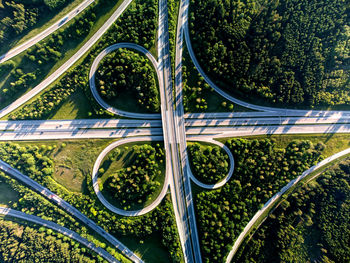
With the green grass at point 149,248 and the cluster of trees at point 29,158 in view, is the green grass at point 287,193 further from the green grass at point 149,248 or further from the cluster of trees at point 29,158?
the cluster of trees at point 29,158

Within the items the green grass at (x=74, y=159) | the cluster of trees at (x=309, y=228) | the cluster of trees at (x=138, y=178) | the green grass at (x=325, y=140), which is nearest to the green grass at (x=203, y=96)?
the green grass at (x=325, y=140)

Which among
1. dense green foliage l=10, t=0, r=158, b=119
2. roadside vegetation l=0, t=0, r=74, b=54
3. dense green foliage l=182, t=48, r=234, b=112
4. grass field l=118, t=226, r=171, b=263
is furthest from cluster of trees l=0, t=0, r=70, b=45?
grass field l=118, t=226, r=171, b=263

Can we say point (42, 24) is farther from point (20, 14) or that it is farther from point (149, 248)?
point (149, 248)

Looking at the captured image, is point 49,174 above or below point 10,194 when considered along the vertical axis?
above

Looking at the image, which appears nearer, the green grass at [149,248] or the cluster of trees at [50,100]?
the green grass at [149,248]

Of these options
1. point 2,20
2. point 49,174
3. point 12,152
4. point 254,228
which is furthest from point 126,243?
point 2,20

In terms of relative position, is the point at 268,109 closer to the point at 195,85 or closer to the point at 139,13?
the point at 195,85
